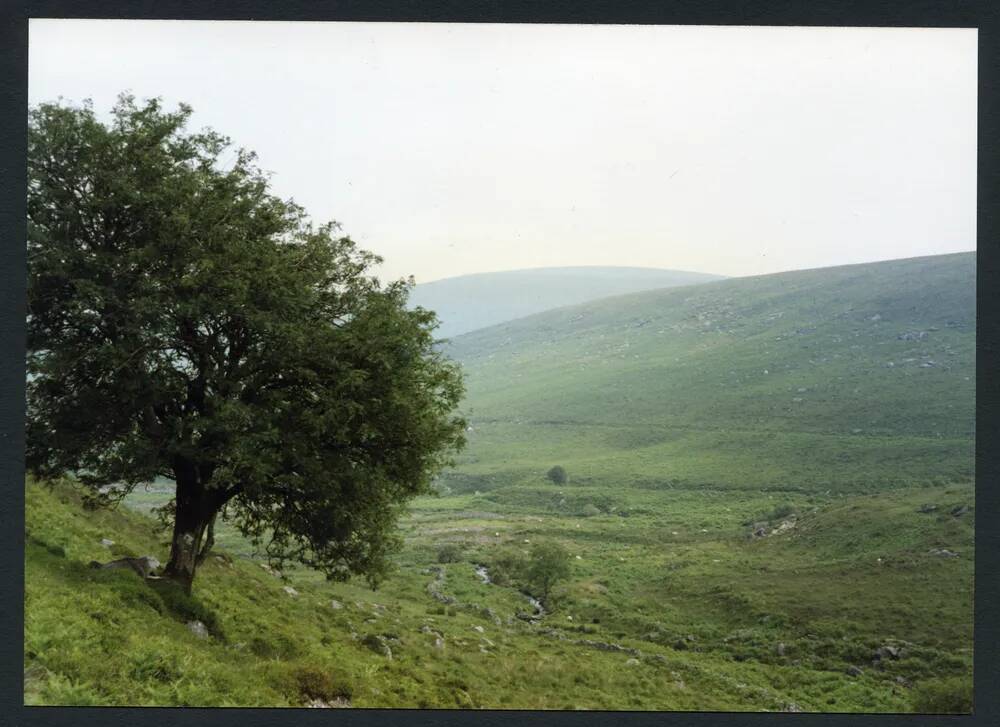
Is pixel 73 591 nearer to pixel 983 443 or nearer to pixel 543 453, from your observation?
pixel 983 443

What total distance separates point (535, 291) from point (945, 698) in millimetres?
51865

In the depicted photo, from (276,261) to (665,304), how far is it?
79980mm

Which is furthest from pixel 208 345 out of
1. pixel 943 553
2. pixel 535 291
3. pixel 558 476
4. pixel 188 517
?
pixel 535 291

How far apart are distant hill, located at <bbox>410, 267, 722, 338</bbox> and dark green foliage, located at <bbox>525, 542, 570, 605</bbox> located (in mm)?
26151

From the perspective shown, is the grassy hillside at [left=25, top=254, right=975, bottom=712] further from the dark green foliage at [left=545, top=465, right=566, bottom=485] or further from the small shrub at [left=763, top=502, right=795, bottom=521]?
the dark green foliage at [left=545, top=465, right=566, bottom=485]

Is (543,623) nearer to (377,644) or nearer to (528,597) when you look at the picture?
(528,597)

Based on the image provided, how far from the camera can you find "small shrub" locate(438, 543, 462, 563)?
29625mm

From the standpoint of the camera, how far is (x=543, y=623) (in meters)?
22.5

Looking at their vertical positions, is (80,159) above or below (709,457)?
above

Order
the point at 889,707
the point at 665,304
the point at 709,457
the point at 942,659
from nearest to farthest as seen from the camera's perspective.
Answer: the point at 889,707, the point at 942,659, the point at 709,457, the point at 665,304

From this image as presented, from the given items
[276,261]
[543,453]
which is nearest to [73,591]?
[276,261]

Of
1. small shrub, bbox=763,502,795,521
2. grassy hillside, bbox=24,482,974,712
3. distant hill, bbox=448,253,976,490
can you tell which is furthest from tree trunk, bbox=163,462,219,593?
distant hill, bbox=448,253,976,490

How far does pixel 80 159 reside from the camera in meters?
11.8

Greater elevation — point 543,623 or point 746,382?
point 746,382
